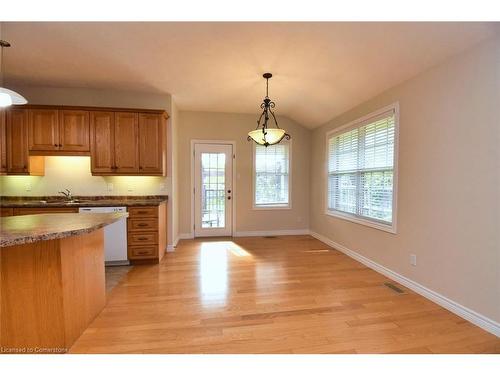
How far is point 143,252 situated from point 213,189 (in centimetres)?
207

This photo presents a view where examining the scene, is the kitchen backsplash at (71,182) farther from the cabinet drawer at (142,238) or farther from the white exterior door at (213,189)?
the white exterior door at (213,189)

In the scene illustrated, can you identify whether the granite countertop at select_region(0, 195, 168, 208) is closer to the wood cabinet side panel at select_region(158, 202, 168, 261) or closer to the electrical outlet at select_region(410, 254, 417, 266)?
the wood cabinet side panel at select_region(158, 202, 168, 261)

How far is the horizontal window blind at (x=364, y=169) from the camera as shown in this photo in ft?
10.4

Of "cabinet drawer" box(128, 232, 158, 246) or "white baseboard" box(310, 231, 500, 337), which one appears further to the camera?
"cabinet drawer" box(128, 232, 158, 246)

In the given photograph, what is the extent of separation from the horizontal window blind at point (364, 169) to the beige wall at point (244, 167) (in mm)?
911

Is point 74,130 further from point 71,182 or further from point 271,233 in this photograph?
point 271,233

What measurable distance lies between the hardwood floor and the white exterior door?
1758 mm

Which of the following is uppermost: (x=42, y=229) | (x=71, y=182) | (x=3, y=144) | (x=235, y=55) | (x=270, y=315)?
(x=235, y=55)

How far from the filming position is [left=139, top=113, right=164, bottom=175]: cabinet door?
3740 mm

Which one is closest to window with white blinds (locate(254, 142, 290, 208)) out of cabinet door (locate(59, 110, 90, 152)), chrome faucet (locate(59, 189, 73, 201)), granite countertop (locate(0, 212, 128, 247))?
cabinet door (locate(59, 110, 90, 152))

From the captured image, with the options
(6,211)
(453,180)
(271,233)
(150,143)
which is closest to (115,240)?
(6,211)

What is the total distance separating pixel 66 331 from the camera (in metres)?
1.72

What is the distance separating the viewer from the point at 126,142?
3.70 metres
